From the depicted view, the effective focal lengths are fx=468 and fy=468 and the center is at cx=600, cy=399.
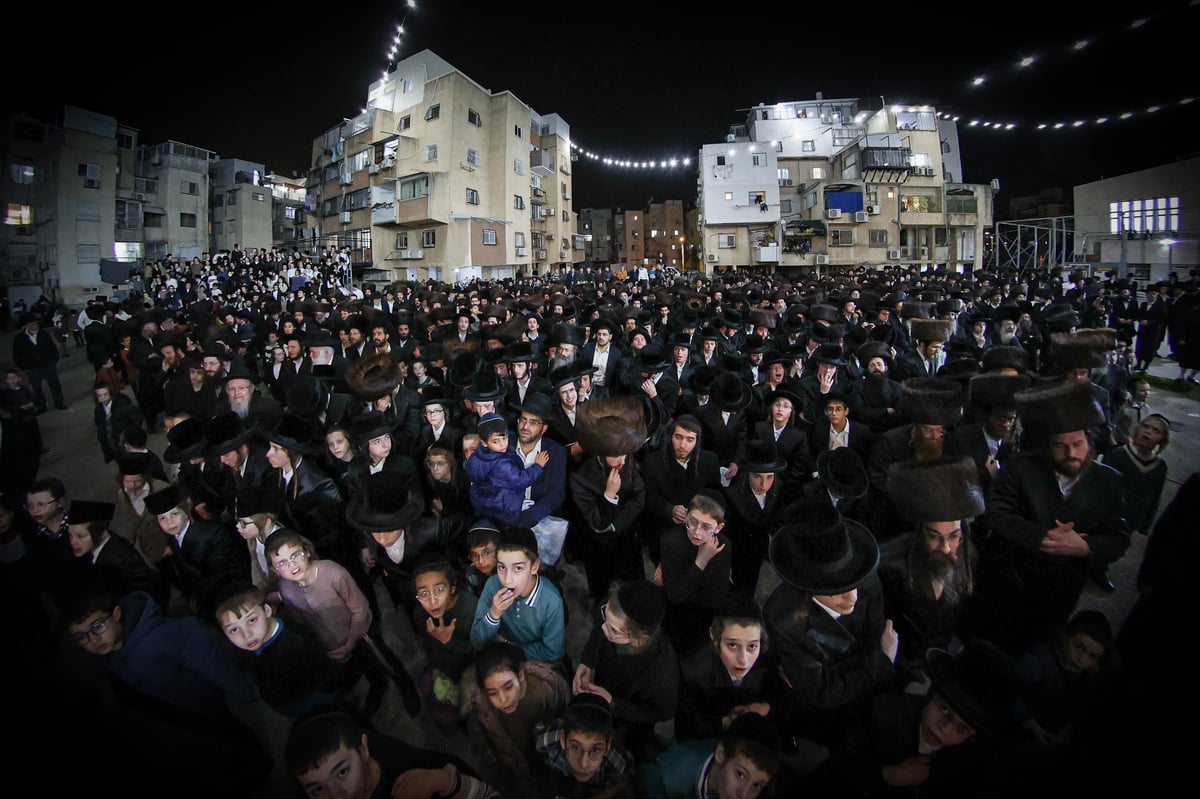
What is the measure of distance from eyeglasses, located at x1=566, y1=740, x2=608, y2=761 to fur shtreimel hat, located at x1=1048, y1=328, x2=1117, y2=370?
6.49 metres

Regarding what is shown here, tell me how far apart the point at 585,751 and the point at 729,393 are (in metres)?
3.67

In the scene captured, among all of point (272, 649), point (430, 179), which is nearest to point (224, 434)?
point (272, 649)

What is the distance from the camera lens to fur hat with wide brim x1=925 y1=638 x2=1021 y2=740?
1820 mm

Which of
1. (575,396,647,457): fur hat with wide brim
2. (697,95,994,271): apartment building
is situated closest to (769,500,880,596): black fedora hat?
(575,396,647,457): fur hat with wide brim

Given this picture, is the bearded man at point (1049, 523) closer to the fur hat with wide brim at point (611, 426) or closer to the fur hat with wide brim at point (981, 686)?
the fur hat with wide brim at point (981, 686)

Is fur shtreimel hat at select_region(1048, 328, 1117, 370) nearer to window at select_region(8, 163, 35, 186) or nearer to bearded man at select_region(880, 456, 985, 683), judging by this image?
bearded man at select_region(880, 456, 985, 683)

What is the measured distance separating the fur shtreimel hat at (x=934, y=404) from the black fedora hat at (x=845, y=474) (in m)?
1.03

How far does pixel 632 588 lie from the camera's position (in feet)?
8.42

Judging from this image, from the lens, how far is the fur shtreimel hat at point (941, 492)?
9.60 feet

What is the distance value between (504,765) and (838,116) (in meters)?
56.9

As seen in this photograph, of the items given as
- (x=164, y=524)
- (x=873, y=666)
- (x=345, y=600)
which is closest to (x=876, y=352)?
(x=873, y=666)

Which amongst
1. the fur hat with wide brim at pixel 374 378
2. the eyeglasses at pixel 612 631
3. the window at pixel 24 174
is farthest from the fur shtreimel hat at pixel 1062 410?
the window at pixel 24 174

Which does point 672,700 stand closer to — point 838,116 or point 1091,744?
point 1091,744

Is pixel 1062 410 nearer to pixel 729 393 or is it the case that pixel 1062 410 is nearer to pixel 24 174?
pixel 729 393
